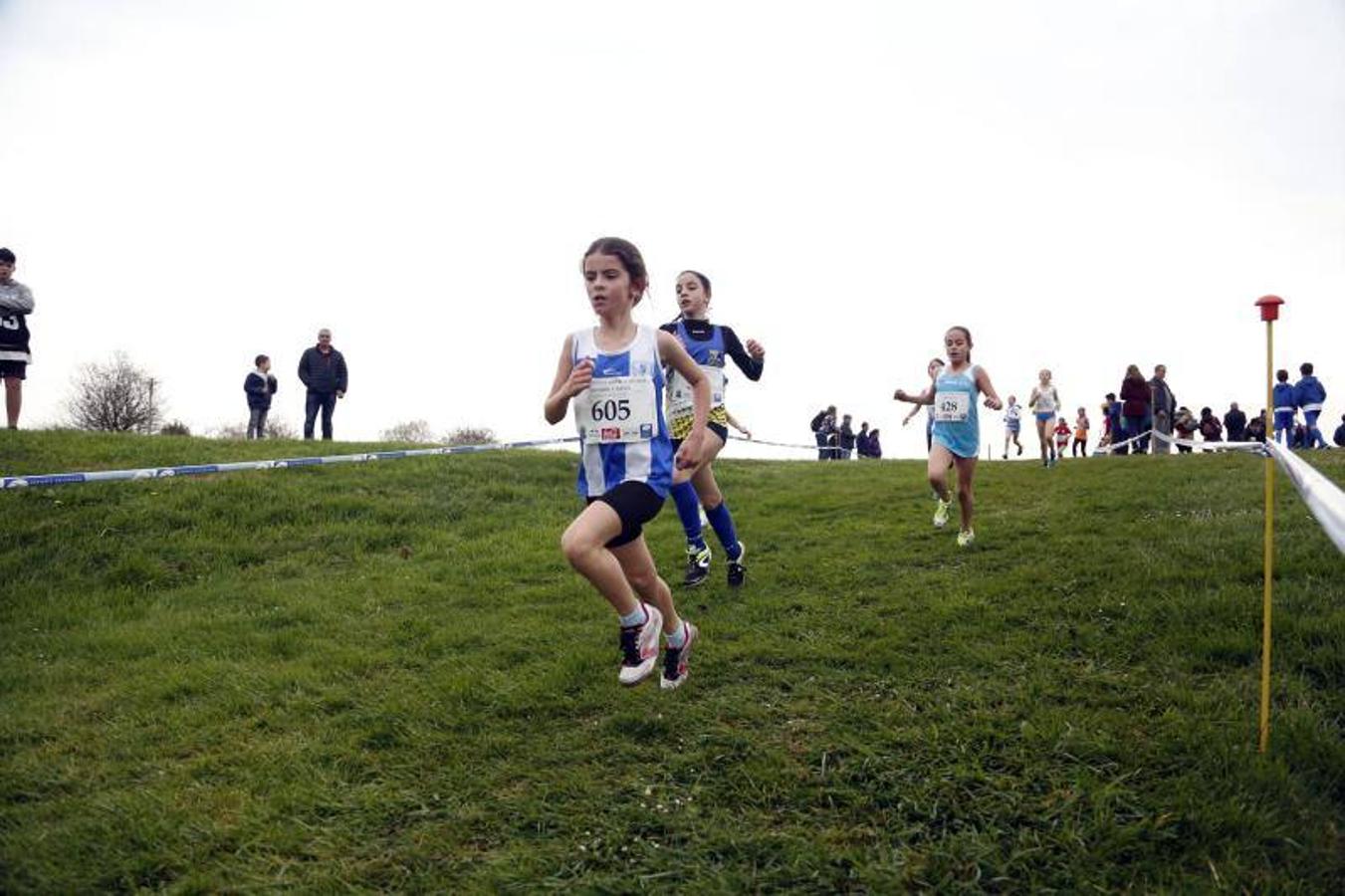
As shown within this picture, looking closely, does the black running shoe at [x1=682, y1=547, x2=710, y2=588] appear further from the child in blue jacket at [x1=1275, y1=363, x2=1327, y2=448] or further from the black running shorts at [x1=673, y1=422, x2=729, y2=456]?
the child in blue jacket at [x1=1275, y1=363, x2=1327, y2=448]

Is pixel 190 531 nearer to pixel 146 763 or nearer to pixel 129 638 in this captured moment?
pixel 129 638

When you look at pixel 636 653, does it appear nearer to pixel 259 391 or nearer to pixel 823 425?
pixel 259 391

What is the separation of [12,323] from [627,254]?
1002 cm

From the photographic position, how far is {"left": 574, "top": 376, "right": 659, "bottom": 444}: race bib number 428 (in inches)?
173

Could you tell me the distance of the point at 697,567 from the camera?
7281 millimetres

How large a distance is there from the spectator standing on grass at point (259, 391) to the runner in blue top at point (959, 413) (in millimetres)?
14491

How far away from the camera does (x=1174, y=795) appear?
3.36 metres

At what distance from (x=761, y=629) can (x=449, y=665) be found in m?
2.12

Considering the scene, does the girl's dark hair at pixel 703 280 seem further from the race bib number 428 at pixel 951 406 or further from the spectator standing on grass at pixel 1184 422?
the spectator standing on grass at pixel 1184 422

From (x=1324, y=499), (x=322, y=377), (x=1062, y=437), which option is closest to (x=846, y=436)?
(x=1062, y=437)

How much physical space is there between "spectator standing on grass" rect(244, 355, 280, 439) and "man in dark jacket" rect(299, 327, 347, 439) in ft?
6.84

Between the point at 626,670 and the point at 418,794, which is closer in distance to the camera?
the point at 418,794

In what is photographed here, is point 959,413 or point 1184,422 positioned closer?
point 959,413

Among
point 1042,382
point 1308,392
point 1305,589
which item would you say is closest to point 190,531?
point 1305,589
